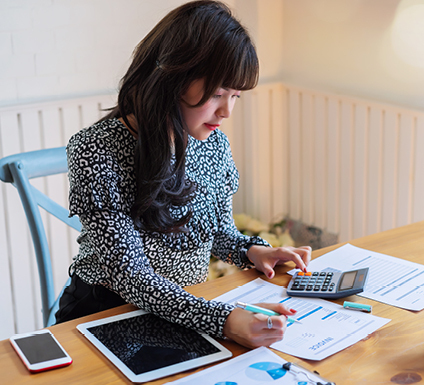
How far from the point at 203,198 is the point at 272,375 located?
582 mm

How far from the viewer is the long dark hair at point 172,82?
110 centimetres

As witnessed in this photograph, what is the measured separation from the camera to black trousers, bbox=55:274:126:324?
1284 millimetres

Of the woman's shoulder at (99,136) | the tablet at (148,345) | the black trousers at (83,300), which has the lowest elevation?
the black trousers at (83,300)

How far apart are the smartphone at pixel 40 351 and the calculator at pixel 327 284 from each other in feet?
1.49

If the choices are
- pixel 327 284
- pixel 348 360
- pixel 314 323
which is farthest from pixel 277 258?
pixel 348 360

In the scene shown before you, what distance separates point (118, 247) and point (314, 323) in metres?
0.40

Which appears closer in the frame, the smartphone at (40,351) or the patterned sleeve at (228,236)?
the smartphone at (40,351)

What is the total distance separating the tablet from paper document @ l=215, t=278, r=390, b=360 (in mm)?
126

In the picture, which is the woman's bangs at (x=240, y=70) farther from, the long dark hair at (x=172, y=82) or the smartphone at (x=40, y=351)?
the smartphone at (x=40, y=351)

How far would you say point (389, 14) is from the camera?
2244mm

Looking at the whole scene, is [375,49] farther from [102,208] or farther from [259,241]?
[102,208]

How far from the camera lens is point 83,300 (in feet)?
4.27

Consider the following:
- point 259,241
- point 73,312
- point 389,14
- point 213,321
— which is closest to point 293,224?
point 389,14

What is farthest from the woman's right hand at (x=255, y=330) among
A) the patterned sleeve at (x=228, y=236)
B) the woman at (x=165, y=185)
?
the patterned sleeve at (x=228, y=236)
